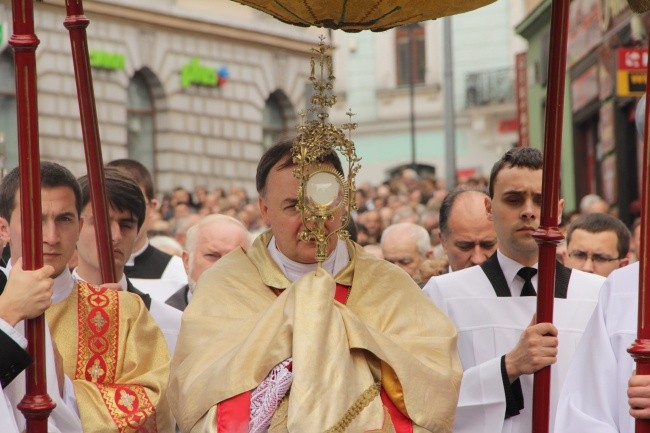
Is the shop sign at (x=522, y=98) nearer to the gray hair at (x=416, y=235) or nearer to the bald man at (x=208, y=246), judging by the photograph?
the gray hair at (x=416, y=235)

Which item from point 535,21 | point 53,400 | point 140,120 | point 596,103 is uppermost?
point 535,21

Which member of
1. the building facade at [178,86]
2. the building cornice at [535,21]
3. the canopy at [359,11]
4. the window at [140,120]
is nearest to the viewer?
the canopy at [359,11]

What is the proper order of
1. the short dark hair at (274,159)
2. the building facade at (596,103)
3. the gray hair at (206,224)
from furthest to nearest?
the building facade at (596,103) < the gray hair at (206,224) < the short dark hair at (274,159)

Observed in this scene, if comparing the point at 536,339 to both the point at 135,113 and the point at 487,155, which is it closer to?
the point at 135,113

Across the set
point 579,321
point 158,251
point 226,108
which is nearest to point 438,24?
point 226,108

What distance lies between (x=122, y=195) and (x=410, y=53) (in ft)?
122

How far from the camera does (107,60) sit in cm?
2741

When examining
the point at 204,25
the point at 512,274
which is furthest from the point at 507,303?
the point at 204,25

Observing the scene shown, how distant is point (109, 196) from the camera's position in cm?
651

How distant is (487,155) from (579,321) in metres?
37.6

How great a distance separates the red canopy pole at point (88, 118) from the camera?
5730 mm

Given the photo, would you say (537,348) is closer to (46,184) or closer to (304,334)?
(304,334)

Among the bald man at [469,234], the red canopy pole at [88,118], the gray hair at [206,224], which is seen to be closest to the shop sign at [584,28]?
the gray hair at [206,224]

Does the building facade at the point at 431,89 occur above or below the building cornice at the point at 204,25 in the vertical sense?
below
